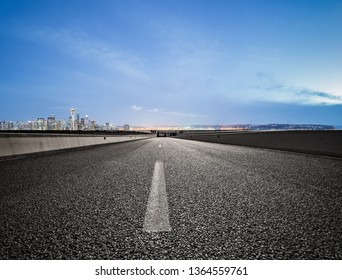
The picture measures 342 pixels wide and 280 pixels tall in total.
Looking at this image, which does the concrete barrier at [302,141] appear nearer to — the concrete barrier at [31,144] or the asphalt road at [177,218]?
the asphalt road at [177,218]

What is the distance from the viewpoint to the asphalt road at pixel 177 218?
2432mm

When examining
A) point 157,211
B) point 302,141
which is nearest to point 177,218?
point 157,211

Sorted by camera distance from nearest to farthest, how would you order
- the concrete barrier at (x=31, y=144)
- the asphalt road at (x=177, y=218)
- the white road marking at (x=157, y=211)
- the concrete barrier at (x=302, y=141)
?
1. the asphalt road at (x=177, y=218)
2. the white road marking at (x=157, y=211)
3. the concrete barrier at (x=31, y=144)
4. the concrete barrier at (x=302, y=141)

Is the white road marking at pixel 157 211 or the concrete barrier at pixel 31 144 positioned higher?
the concrete barrier at pixel 31 144

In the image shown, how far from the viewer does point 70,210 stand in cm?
367

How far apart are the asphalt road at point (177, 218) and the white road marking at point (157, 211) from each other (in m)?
0.04

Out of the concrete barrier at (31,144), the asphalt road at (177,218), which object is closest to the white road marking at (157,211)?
the asphalt road at (177,218)

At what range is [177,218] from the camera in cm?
330

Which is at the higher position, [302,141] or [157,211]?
[302,141]

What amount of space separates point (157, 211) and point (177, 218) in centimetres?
35

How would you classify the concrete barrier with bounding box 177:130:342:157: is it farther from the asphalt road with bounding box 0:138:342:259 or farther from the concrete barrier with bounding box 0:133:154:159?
the concrete barrier with bounding box 0:133:154:159

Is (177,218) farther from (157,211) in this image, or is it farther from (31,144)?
(31,144)
